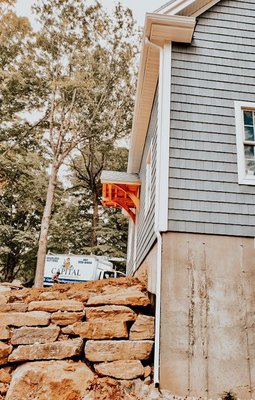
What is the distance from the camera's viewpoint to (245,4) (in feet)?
19.2

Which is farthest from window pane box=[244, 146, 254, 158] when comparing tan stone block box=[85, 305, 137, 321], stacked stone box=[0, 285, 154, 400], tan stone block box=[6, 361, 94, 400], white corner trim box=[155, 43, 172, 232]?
tan stone block box=[6, 361, 94, 400]

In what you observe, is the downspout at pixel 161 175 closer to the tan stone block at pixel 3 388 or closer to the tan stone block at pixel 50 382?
the tan stone block at pixel 50 382

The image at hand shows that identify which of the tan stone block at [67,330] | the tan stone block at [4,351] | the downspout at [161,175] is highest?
the downspout at [161,175]

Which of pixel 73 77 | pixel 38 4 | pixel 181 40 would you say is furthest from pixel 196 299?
pixel 38 4

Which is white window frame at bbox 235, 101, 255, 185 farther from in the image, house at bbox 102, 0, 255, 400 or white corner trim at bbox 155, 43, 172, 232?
white corner trim at bbox 155, 43, 172, 232

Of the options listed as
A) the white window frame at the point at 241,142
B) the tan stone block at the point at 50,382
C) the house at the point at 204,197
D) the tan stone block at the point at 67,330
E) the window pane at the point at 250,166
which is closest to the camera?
the tan stone block at the point at 50,382

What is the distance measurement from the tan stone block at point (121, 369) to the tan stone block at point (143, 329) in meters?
0.35

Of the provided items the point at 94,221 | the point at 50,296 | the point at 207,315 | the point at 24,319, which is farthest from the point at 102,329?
the point at 94,221

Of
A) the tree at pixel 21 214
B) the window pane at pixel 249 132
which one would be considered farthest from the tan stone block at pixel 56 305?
the tree at pixel 21 214

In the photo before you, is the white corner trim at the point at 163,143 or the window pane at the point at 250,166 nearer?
the white corner trim at the point at 163,143

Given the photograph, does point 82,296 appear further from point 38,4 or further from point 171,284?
point 38,4

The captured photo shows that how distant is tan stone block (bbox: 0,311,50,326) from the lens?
14.8 ft

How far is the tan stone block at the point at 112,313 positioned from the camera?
4422 mm

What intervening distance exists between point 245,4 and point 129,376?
6.90 meters
